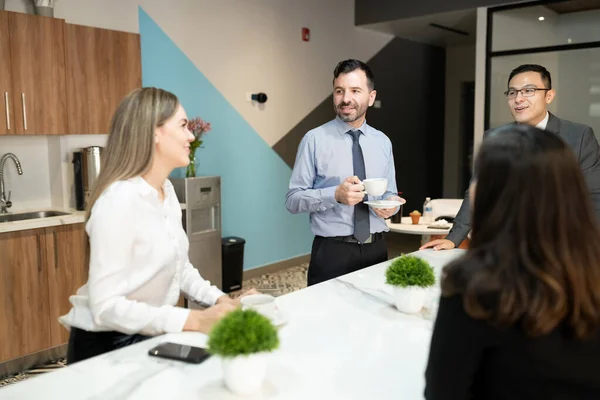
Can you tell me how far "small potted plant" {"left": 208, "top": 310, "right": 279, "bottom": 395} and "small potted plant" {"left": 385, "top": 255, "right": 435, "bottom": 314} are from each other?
65 cm

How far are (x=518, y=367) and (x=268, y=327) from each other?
1.64ft

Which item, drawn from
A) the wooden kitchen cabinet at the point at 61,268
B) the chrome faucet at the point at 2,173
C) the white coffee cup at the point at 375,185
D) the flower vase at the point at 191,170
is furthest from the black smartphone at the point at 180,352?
the flower vase at the point at 191,170

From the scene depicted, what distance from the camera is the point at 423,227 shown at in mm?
3980

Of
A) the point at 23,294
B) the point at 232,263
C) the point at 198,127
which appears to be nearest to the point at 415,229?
the point at 232,263

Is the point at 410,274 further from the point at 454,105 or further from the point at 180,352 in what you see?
the point at 454,105

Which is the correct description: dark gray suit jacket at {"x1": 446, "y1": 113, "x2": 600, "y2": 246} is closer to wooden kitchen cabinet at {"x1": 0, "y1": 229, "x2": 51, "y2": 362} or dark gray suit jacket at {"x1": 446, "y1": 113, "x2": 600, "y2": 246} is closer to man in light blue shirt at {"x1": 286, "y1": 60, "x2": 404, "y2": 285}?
man in light blue shirt at {"x1": 286, "y1": 60, "x2": 404, "y2": 285}

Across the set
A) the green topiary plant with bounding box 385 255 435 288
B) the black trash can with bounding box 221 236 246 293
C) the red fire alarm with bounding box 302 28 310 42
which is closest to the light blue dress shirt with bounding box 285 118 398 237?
the green topiary plant with bounding box 385 255 435 288

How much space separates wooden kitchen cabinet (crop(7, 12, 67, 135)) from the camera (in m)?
3.36

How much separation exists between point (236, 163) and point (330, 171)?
2837 mm

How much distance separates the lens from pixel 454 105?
8953 mm

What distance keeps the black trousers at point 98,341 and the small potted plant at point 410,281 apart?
776mm

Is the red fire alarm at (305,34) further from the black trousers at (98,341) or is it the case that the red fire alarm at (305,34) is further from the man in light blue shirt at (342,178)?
the black trousers at (98,341)

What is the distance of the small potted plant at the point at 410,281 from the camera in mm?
1667

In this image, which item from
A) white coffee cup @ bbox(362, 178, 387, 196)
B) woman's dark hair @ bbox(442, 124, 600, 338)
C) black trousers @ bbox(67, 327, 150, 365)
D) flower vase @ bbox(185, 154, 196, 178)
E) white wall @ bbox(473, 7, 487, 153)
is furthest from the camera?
white wall @ bbox(473, 7, 487, 153)
